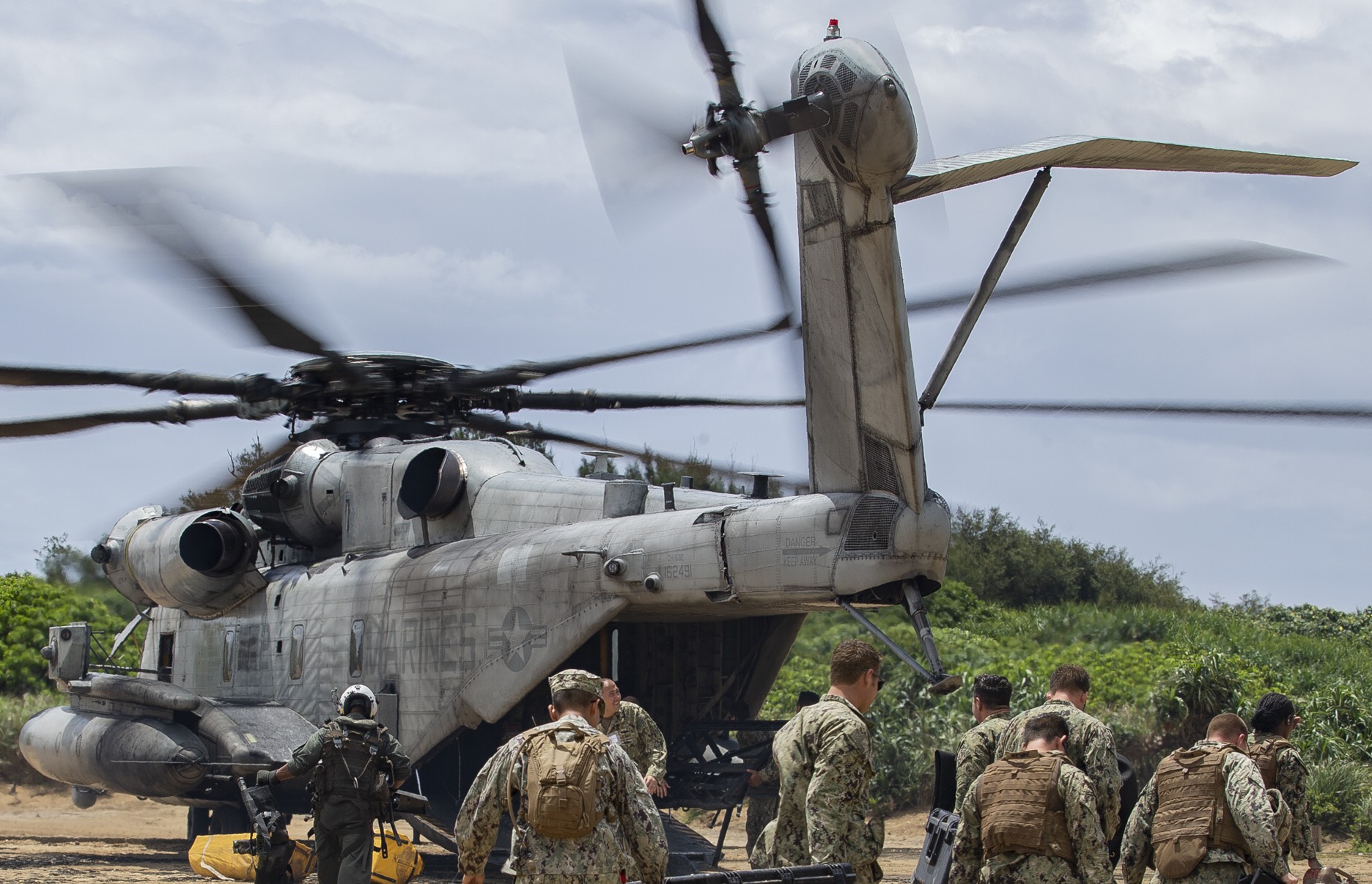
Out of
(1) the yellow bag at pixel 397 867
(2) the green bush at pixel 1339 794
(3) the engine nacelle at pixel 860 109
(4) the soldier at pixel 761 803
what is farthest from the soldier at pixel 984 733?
(2) the green bush at pixel 1339 794

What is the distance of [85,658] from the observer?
1336 cm

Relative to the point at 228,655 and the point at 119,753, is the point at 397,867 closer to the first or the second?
the point at 119,753

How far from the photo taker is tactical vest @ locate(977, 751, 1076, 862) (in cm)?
545

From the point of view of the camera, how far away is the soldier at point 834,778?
599cm

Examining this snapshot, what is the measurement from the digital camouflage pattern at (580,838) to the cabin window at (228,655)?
31.4 ft

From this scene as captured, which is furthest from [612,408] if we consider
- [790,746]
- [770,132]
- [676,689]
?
[790,746]

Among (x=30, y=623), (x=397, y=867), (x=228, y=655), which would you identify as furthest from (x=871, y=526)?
(x=30, y=623)

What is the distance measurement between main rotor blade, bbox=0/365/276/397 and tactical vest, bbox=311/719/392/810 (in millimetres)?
5758

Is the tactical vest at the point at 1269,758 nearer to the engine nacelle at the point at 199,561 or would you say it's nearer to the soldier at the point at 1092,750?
the soldier at the point at 1092,750

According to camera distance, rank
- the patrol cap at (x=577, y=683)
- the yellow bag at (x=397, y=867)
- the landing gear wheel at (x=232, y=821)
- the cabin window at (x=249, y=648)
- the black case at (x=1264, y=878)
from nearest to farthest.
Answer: the patrol cap at (x=577, y=683)
the black case at (x=1264, y=878)
the yellow bag at (x=397, y=867)
the landing gear wheel at (x=232, y=821)
the cabin window at (x=249, y=648)

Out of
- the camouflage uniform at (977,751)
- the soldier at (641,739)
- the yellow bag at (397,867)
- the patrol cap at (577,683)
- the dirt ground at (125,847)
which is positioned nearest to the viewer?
the patrol cap at (577,683)

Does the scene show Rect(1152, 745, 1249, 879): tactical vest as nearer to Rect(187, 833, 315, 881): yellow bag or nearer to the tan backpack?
the tan backpack

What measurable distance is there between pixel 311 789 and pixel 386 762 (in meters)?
0.42

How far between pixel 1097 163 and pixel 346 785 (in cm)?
573
